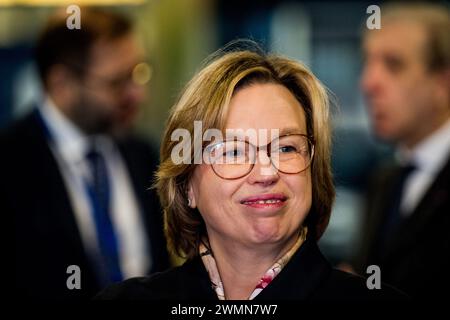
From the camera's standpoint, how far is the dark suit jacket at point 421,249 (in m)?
2.23

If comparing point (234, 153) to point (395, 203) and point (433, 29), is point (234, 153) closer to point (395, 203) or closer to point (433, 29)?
point (395, 203)

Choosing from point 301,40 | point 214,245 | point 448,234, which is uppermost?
point 301,40

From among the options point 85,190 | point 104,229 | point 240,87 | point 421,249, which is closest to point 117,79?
point 85,190

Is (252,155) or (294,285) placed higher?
(252,155)

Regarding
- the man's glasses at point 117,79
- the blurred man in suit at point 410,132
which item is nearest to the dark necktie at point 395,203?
the blurred man in suit at point 410,132

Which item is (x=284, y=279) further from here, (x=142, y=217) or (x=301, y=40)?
(x=301, y=40)

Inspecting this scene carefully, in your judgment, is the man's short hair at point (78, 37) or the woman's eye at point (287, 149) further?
the man's short hair at point (78, 37)

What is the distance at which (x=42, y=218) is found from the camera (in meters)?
2.55

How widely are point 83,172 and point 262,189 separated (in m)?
1.42

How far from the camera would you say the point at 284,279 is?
1.50 meters

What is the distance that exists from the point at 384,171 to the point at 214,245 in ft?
5.01

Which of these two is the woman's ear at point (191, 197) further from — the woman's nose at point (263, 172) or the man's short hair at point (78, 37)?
the man's short hair at point (78, 37)

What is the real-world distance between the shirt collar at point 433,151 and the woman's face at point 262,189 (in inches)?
48.7
